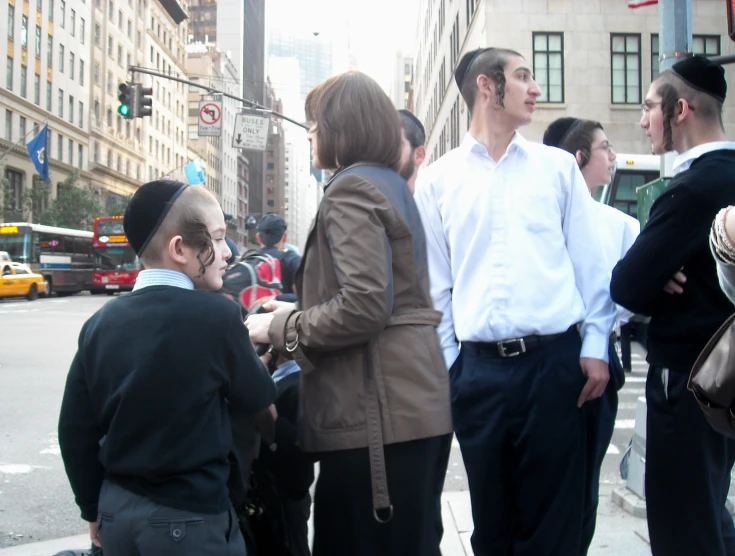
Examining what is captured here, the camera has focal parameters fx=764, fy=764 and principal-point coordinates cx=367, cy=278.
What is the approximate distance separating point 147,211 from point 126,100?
20.0 meters

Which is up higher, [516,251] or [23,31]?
[23,31]

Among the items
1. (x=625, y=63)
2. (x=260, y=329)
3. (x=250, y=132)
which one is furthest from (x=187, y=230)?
(x=625, y=63)

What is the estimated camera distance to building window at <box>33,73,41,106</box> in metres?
55.6

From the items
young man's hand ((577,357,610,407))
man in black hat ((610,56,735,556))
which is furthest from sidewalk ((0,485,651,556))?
young man's hand ((577,357,610,407))

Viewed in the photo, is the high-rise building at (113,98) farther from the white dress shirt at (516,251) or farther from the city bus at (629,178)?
the white dress shirt at (516,251)

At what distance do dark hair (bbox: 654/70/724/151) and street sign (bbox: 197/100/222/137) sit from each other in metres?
20.6

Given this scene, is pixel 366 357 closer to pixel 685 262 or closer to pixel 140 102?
pixel 685 262

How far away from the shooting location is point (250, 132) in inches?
891

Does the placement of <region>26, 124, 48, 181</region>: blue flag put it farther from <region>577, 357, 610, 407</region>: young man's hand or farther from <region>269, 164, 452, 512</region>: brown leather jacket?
<region>577, 357, 610, 407</region>: young man's hand

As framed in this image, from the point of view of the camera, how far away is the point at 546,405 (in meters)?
2.61

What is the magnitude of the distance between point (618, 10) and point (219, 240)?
97.0ft

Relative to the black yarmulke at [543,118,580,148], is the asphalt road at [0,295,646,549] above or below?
below

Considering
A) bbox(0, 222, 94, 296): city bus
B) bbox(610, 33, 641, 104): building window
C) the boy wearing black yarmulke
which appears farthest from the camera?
bbox(0, 222, 94, 296): city bus

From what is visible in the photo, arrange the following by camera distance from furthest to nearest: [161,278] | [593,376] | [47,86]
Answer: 1. [47,86]
2. [593,376]
3. [161,278]
